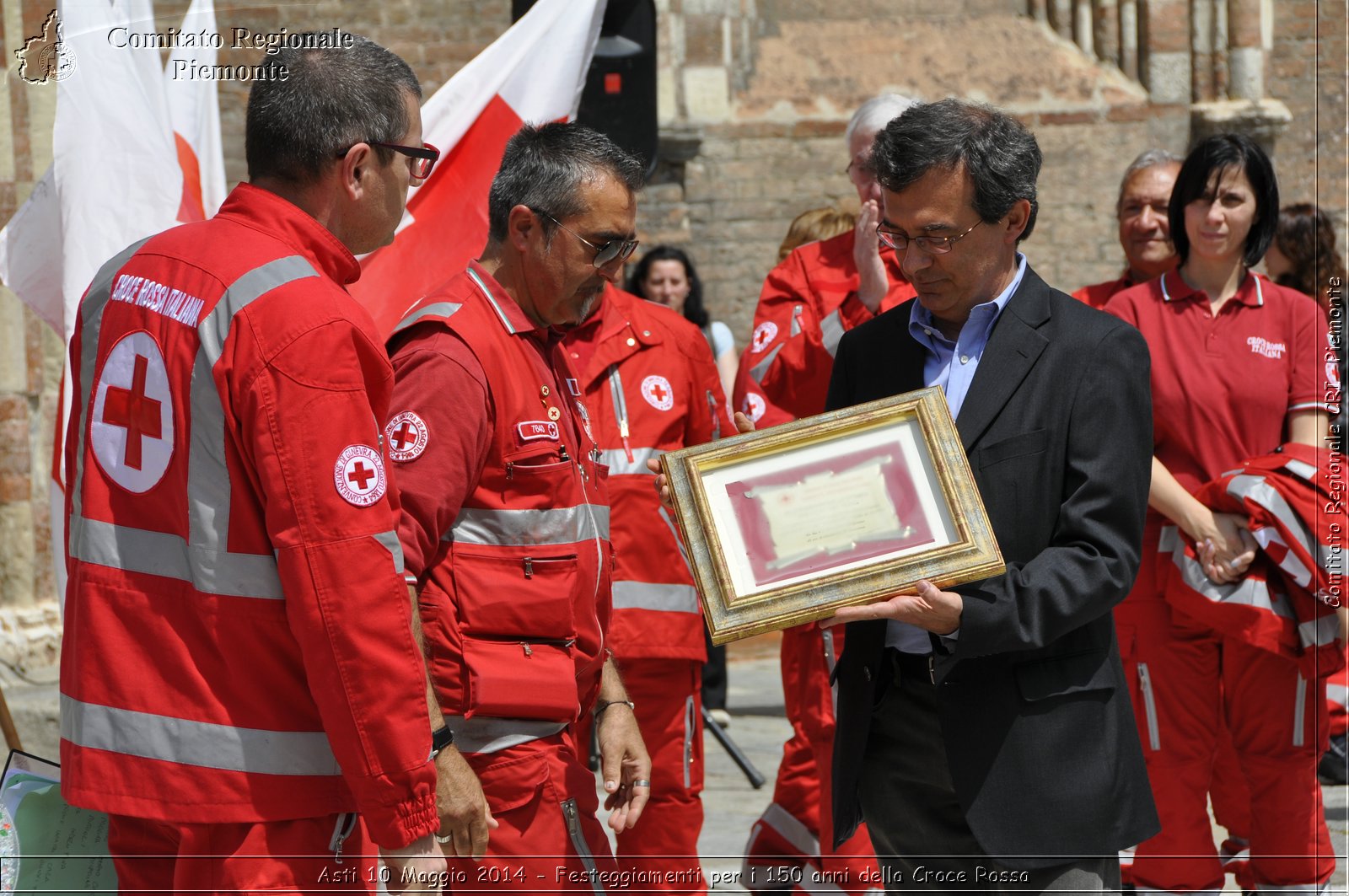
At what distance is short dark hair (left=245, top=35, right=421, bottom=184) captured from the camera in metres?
2.49

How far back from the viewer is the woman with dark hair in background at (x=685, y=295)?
7.65 meters

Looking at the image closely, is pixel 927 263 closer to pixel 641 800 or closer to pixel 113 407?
pixel 641 800

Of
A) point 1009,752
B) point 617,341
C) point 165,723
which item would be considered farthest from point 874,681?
point 617,341

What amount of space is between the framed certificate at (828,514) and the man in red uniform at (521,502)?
364 millimetres

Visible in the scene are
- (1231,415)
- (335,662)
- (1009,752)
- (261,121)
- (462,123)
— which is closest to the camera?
(335,662)

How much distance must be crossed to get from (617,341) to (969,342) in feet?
6.01

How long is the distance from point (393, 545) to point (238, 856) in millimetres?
541

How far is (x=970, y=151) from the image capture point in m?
2.79

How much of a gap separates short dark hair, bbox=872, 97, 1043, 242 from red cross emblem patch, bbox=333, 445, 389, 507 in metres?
1.16

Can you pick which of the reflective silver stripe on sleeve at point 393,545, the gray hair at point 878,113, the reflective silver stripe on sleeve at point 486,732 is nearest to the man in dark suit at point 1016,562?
the reflective silver stripe on sleeve at point 486,732

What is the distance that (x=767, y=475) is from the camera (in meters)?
2.65

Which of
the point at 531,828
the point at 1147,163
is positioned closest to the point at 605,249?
the point at 531,828

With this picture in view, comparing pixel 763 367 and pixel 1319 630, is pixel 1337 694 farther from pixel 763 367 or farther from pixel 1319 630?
pixel 763 367

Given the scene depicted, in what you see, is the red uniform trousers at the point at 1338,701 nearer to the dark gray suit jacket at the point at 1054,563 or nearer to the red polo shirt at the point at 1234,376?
the red polo shirt at the point at 1234,376
